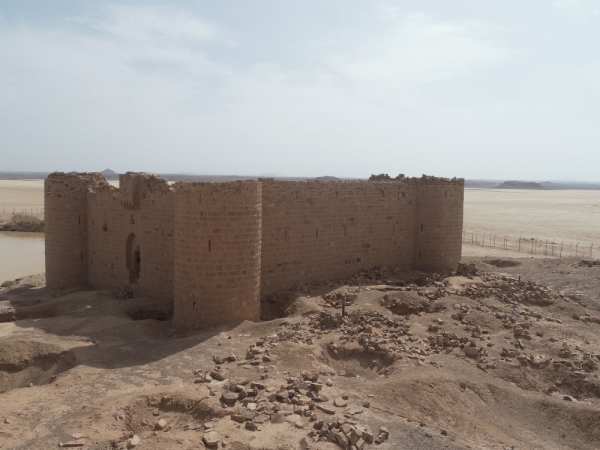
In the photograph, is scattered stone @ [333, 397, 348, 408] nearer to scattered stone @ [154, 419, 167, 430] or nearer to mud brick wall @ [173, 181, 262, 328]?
scattered stone @ [154, 419, 167, 430]

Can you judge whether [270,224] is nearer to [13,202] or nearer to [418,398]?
[418,398]

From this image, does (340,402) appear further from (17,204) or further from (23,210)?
(17,204)

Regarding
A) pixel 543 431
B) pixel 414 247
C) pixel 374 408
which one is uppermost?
pixel 414 247

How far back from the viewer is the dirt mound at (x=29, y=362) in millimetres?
9250

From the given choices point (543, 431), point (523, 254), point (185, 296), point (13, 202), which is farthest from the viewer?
point (13, 202)

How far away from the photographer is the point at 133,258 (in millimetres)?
14219

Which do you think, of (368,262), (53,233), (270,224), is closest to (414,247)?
(368,262)

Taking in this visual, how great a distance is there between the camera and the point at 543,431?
7.67 m

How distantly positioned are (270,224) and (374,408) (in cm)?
684

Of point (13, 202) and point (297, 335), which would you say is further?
point (13, 202)

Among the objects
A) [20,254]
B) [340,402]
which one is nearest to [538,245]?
[340,402]

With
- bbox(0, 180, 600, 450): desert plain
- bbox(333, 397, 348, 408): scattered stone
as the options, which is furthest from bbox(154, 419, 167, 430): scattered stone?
bbox(333, 397, 348, 408): scattered stone

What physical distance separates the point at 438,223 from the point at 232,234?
8442 millimetres

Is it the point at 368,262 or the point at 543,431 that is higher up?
the point at 368,262
